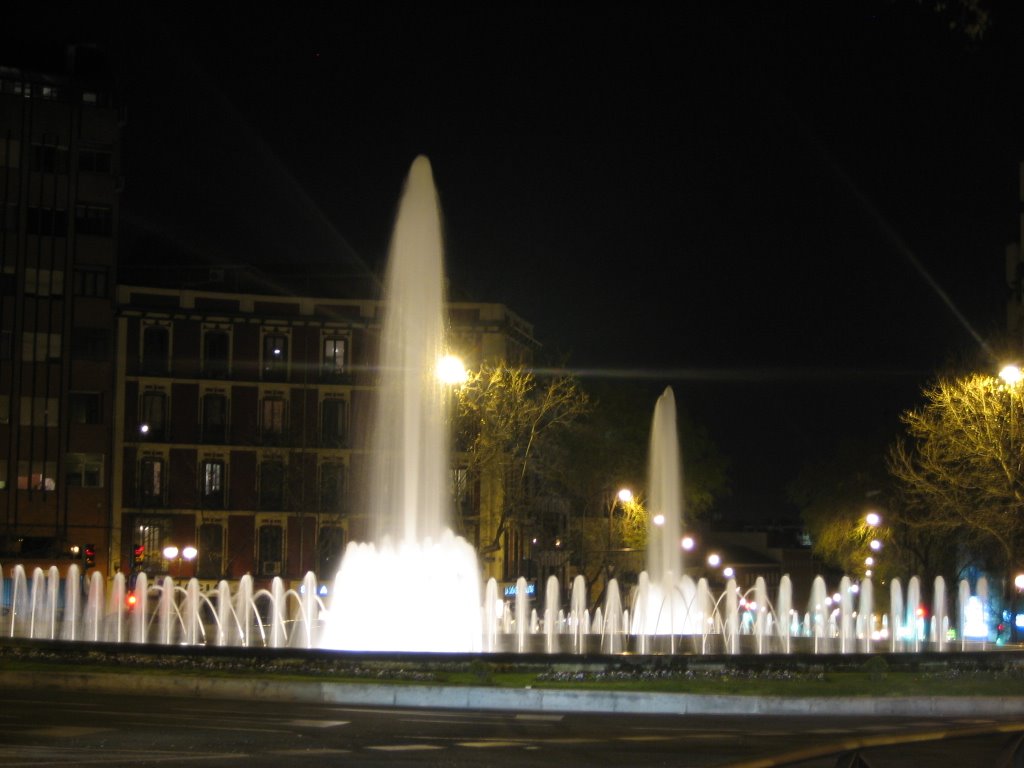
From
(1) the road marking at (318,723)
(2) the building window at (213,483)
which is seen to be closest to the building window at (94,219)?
(2) the building window at (213,483)

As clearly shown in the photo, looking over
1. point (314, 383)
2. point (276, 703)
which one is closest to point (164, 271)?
point (314, 383)

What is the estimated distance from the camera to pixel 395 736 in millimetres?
17031

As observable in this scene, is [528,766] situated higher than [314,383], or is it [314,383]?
[314,383]

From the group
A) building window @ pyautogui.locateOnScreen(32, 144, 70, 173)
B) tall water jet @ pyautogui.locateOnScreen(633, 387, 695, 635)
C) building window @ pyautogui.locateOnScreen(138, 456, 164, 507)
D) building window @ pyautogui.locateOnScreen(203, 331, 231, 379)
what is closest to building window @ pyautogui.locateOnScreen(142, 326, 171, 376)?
building window @ pyautogui.locateOnScreen(203, 331, 231, 379)

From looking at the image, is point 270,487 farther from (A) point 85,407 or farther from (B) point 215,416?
(A) point 85,407

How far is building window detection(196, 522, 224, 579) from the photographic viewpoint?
67.5 meters

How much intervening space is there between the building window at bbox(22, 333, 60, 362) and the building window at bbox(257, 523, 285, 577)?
1250 centimetres

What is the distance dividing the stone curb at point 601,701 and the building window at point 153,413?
155 ft

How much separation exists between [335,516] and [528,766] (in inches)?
2144

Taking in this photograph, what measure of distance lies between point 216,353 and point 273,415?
13.0 feet

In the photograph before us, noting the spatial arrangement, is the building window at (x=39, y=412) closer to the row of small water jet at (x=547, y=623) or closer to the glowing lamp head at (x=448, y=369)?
the row of small water jet at (x=547, y=623)

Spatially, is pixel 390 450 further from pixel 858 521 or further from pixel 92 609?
pixel 858 521

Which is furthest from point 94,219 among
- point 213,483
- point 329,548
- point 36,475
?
point 329,548

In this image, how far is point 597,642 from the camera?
117ft
